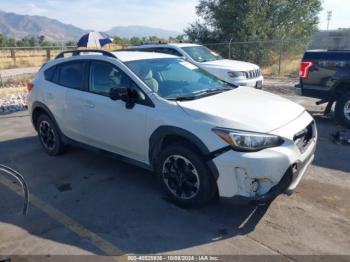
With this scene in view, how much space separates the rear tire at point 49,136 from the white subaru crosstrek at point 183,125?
10 cm

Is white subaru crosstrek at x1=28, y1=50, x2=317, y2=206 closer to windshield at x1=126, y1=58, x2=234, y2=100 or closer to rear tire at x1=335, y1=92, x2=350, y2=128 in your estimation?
windshield at x1=126, y1=58, x2=234, y2=100

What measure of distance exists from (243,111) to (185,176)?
0.96 metres

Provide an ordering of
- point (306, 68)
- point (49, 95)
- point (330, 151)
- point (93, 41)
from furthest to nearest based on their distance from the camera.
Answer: point (93, 41), point (306, 68), point (330, 151), point (49, 95)

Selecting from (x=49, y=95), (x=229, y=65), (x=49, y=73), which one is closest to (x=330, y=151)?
(x=49, y=95)

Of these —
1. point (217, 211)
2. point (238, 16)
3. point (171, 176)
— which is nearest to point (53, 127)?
point (171, 176)

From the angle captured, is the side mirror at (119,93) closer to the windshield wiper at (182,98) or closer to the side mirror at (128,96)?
the side mirror at (128,96)

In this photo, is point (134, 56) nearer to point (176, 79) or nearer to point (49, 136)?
point (176, 79)

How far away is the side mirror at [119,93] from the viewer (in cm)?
448

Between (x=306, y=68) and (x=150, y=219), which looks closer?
(x=150, y=219)

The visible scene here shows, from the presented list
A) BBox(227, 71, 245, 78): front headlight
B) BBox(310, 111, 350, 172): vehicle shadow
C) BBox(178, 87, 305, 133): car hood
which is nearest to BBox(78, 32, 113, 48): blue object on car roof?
BBox(227, 71, 245, 78): front headlight

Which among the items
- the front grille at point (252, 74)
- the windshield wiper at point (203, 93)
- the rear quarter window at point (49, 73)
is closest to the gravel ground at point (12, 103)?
the rear quarter window at point (49, 73)

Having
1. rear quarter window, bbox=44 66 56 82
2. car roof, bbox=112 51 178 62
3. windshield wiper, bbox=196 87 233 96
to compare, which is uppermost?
car roof, bbox=112 51 178 62

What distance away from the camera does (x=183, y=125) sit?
3998mm

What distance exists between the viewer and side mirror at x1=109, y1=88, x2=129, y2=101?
4480 mm
